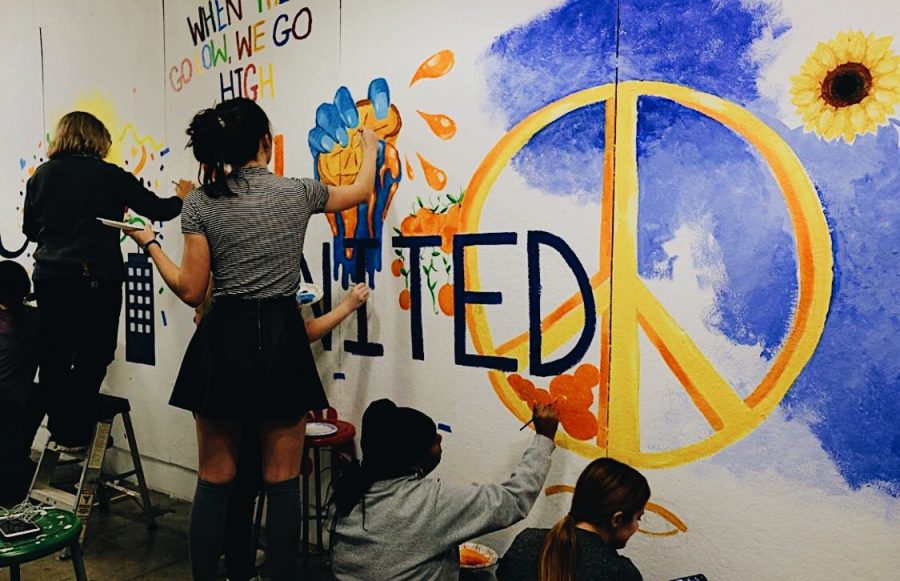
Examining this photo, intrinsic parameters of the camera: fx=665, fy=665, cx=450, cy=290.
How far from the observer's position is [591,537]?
1513 millimetres

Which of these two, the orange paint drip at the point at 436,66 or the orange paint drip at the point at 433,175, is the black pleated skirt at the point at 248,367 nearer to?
the orange paint drip at the point at 433,175

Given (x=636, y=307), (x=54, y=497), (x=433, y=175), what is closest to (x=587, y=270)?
(x=636, y=307)

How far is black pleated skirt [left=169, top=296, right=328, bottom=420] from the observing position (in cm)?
189

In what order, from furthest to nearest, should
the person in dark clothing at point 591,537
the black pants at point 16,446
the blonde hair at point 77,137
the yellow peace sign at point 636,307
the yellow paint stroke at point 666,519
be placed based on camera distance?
the blonde hair at point 77,137, the black pants at point 16,446, the yellow paint stroke at point 666,519, the yellow peace sign at point 636,307, the person in dark clothing at point 591,537

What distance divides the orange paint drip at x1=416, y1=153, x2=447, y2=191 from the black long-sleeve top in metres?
1.17

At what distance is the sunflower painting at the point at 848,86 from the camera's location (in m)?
1.58

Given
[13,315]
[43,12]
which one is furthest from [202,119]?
[43,12]

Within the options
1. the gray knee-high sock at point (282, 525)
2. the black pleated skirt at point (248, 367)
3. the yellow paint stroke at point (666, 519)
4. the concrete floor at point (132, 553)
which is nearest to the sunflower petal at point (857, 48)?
the yellow paint stroke at point (666, 519)

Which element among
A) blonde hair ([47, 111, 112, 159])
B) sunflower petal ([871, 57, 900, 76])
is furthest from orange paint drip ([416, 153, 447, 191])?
blonde hair ([47, 111, 112, 159])

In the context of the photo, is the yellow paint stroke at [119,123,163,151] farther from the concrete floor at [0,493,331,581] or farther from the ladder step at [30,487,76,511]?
the concrete floor at [0,493,331,581]

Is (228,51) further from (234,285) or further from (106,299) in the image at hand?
(234,285)

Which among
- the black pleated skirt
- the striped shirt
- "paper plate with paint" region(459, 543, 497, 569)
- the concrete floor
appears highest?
the striped shirt

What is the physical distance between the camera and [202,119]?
6.26 feet

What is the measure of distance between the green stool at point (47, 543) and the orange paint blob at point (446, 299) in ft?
4.19
